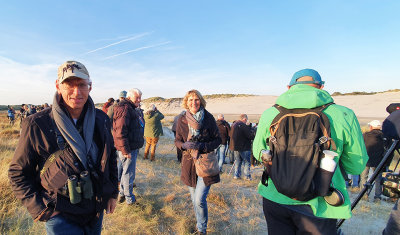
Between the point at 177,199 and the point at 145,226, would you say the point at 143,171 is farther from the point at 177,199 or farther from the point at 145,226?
the point at 145,226

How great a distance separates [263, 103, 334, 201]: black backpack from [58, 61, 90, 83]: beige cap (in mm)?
1686

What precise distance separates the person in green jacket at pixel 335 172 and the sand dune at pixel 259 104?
30.7 meters

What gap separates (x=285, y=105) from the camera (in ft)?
5.65

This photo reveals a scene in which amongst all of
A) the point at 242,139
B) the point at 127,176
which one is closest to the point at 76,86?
the point at 127,176

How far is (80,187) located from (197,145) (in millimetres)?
1515

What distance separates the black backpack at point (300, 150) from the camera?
1518 millimetres

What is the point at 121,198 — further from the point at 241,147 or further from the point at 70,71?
the point at 241,147

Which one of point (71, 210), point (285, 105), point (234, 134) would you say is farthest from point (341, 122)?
point (234, 134)

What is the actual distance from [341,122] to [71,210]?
2246mm

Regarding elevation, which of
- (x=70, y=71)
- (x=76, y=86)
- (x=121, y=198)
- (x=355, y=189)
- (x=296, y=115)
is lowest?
(x=355, y=189)

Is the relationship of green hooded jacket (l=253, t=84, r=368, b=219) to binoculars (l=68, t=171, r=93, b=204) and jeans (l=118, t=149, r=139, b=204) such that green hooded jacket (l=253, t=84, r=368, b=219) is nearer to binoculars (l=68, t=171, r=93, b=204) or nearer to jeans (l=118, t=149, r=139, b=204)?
binoculars (l=68, t=171, r=93, b=204)

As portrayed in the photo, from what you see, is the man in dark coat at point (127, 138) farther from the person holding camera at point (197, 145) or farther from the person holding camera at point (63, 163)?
the person holding camera at point (63, 163)

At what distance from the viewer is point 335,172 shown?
65.2 inches

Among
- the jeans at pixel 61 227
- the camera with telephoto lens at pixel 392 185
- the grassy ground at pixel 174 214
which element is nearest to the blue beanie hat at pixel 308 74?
the camera with telephoto lens at pixel 392 185
